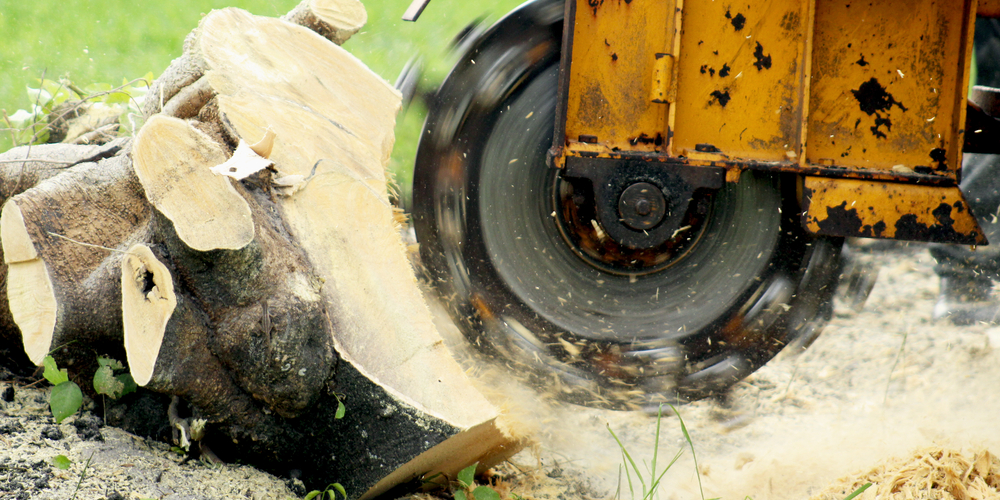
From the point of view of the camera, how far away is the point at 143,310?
128 centimetres

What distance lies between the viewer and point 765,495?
6.56ft

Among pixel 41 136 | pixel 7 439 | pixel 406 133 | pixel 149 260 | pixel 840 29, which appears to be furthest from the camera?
pixel 41 136

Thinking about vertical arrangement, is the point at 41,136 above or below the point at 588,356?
above

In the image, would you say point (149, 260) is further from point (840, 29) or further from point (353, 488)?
point (840, 29)

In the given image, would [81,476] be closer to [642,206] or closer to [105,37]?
[642,206]

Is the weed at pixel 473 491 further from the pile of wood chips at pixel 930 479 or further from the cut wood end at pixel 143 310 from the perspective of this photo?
the pile of wood chips at pixel 930 479

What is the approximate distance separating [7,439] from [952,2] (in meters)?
2.66

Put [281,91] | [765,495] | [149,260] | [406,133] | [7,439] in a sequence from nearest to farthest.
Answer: [149,260], [7,439], [281,91], [765,495], [406,133]

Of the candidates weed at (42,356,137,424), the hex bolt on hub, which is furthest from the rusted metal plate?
weed at (42,356,137,424)

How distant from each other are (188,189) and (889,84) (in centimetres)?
184

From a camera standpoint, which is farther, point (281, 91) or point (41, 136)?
point (41, 136)

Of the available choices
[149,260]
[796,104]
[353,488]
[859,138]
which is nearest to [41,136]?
[149,260]

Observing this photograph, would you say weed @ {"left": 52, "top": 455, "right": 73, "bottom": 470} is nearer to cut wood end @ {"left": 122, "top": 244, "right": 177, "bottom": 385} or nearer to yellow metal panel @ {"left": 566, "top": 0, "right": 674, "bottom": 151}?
cut wood end @ {"left": 122, "top": 244, "right": 177, "bottom": 385}

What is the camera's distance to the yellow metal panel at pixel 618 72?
1811mm
